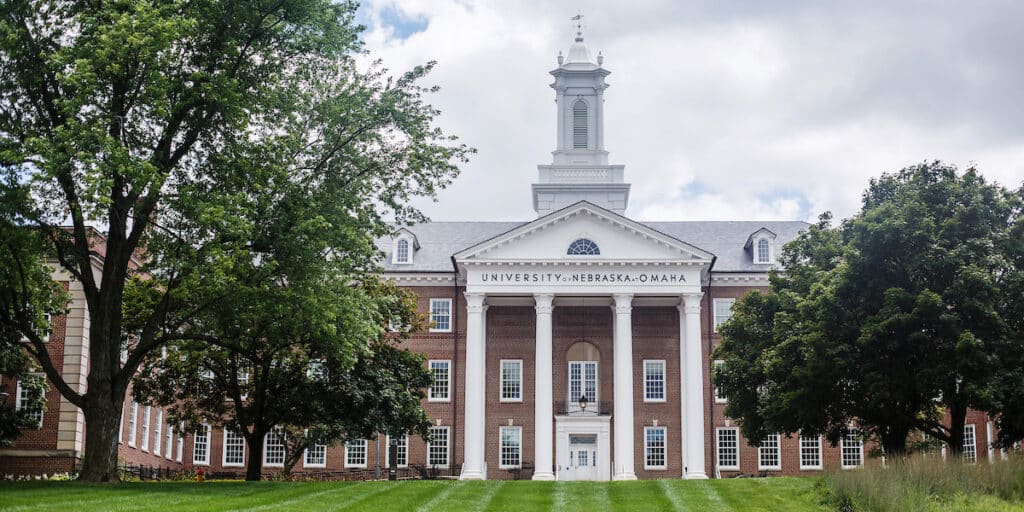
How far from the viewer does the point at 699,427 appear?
5325 centimetres

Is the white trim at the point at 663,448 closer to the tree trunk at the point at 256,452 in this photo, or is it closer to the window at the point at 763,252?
the window at the point at 763,252

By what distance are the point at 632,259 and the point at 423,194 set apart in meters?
23.1

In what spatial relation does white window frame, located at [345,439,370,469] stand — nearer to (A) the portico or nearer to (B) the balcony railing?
(A) the portico

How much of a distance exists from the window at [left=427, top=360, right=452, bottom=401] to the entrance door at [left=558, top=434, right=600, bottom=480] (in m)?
6.62

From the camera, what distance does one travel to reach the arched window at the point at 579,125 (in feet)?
222

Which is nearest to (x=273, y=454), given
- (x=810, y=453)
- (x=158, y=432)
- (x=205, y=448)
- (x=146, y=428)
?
(x=205, y=448)

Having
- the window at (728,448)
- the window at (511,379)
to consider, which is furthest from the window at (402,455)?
the window at (728,448)

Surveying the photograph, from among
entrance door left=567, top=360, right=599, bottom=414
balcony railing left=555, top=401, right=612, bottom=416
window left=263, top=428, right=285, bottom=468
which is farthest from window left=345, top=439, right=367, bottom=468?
entrance door left=567, top=360, right=599, bottom=414

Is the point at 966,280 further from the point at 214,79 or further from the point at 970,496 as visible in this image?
the point at 214,79

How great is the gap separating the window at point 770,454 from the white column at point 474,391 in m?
13.7

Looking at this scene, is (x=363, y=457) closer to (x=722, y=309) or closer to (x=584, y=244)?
(x=584, y=244)

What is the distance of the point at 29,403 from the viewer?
40594 millimetres

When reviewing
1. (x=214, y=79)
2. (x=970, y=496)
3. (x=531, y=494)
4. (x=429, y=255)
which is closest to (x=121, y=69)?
(x=214, y=79)

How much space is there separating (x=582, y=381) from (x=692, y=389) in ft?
25.4
